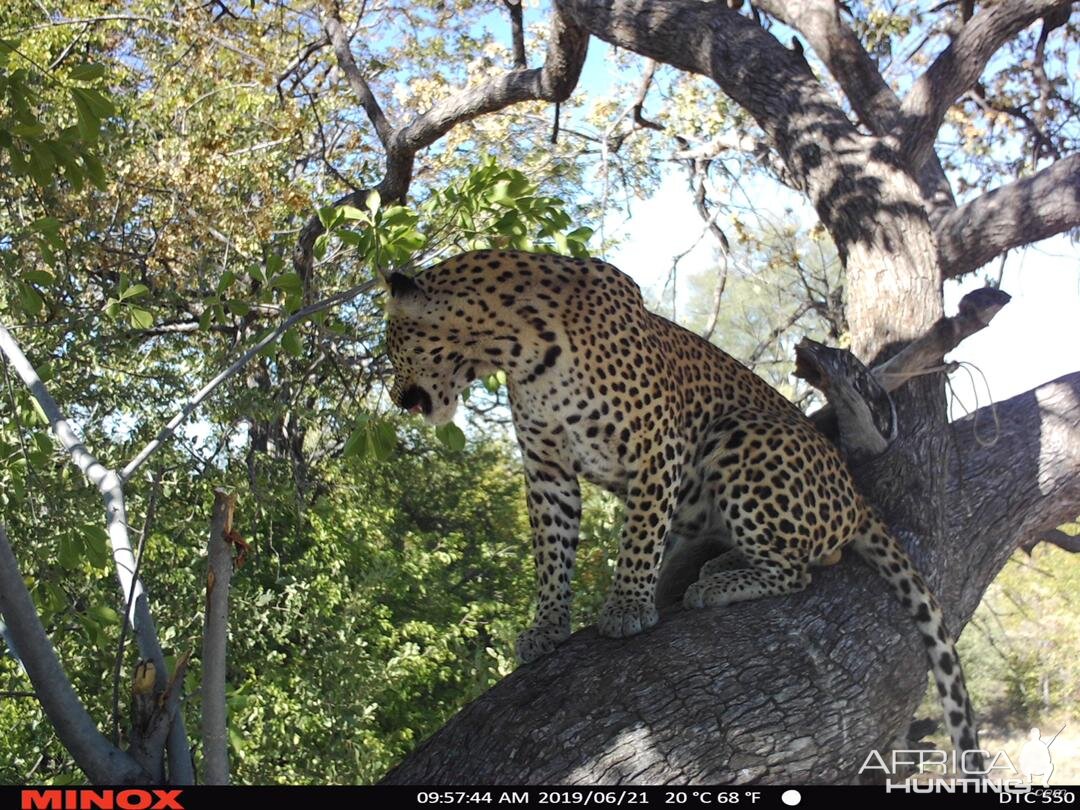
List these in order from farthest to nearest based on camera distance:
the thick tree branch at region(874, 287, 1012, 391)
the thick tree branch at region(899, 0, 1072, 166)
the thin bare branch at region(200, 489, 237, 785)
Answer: the thick tree branch at region(899, 0, 1072, 166)
the thick tree branch at region(874, 287, 1012, 391)
the thin bare branch at region(200, 489, 237, 785)

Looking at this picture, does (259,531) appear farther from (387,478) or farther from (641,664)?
(641,664)

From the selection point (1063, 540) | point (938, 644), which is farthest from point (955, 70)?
point (938, 644)

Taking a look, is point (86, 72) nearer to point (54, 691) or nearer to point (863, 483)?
point (54, 691)

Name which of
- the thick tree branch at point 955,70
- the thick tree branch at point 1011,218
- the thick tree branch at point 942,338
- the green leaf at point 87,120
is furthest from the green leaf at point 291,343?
the thick tree branch at point 1011,218

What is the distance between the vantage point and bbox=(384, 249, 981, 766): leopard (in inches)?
175

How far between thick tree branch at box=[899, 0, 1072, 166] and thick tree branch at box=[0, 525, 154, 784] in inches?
206

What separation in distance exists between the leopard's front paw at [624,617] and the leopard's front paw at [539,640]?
316 millimetres

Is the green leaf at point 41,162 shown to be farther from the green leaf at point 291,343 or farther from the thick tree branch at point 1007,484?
the thick tree branch at point 1007,484

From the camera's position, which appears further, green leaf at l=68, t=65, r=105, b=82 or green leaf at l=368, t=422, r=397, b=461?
green leaf at l=368, t=422, r=397, b=461

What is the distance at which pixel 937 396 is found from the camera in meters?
5.66

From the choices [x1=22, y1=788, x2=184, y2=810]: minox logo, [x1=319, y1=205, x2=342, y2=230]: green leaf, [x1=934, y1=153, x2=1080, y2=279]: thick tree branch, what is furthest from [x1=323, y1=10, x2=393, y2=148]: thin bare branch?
[x1=22, y1=788, x2=184, y2=810]: minox logo

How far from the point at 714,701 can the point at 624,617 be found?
0.56m

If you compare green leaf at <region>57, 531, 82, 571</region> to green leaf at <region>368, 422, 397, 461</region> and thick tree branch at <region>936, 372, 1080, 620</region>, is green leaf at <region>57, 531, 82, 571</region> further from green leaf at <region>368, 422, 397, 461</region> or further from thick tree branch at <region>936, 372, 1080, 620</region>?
thick tree branch at <region>936, 372, 1080, 620</region>

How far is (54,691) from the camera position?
3059mm
